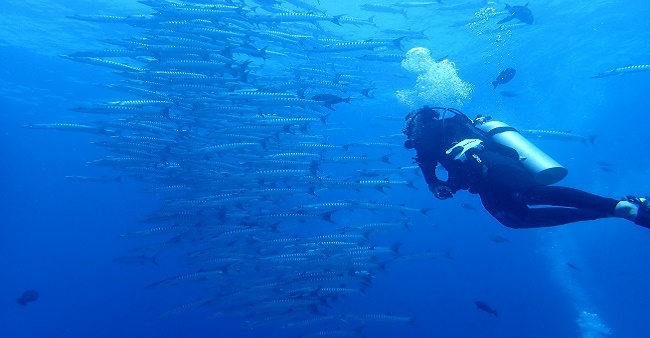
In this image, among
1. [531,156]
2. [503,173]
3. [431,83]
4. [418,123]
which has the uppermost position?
[431,83]

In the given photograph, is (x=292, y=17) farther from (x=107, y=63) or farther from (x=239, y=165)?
(x=107, y=63)

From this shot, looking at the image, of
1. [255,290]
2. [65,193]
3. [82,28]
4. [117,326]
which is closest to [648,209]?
[255,290]

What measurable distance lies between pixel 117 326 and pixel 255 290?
18.9 meters

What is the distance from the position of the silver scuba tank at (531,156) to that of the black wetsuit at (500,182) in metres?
0.09

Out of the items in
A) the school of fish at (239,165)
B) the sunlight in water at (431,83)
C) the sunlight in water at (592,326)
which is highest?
the sunlight in water at (431,83)

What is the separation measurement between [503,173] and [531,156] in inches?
15.9

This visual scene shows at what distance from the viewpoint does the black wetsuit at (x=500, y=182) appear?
4.11 meters

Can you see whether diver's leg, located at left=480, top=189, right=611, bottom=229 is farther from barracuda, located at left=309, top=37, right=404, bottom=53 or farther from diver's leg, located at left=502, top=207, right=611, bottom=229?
barracuda, located at left=309, top=37, right=404, bottom=53

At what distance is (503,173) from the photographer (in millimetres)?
4441

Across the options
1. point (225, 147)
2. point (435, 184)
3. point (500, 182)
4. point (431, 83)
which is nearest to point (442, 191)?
point (435, 184)

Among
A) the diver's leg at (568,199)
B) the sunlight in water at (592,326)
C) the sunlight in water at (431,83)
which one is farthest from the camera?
the sunlight in water at (592,326)

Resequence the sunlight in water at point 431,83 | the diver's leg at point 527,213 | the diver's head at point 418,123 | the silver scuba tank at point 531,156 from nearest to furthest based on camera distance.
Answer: the diver's leg at point 527,213 → the silver scuba tank at point 531,156 → the diver's head at point 418,123 → the sunlight in water at point 431,83

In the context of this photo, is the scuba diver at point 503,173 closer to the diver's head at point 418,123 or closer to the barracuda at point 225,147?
the diver's head at point 418,123

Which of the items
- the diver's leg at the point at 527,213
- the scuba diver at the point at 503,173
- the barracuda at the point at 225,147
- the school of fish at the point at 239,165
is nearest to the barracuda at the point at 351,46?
the school of fish at the point at 239,165
